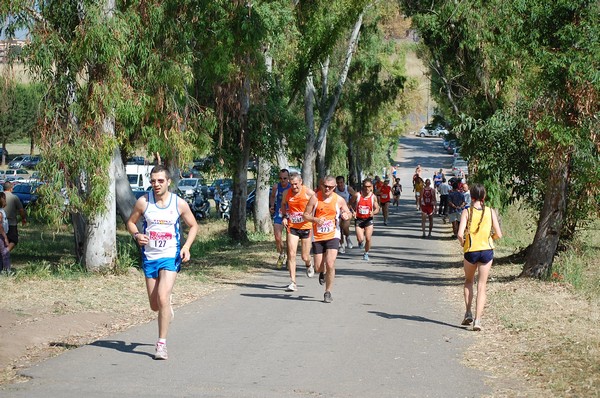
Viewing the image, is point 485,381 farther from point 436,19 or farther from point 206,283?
point 436,19

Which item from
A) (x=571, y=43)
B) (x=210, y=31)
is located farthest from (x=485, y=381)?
(x=210, y=31)

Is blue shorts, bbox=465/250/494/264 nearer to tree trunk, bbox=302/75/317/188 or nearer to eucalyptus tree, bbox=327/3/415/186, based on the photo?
tree trunk, bbox=302/75/317/188

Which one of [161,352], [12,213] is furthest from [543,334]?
[12,213]

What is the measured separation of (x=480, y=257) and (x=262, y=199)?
18.9 meters

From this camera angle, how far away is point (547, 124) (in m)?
14.7

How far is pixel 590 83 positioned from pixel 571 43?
1113 millimetres

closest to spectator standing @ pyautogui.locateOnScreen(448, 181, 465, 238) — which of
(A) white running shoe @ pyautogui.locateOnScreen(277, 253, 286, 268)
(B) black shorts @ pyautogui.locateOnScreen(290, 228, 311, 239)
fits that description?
(A) white running shoe @ pyautogui.locateOnScreen(277, 253, 286, 268)

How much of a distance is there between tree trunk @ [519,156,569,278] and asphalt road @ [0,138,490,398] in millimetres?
1806

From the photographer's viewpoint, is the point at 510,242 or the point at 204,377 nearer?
the point at 204,377

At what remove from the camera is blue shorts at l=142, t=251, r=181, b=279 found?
903 centimetres

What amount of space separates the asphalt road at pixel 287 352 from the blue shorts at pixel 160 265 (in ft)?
2.71

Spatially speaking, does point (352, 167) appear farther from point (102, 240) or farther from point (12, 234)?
point (102, 240)

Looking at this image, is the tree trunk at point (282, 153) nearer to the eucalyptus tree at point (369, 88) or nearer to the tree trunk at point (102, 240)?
the eucalyptus tree at point (369, 88)

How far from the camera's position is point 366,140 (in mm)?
49812
